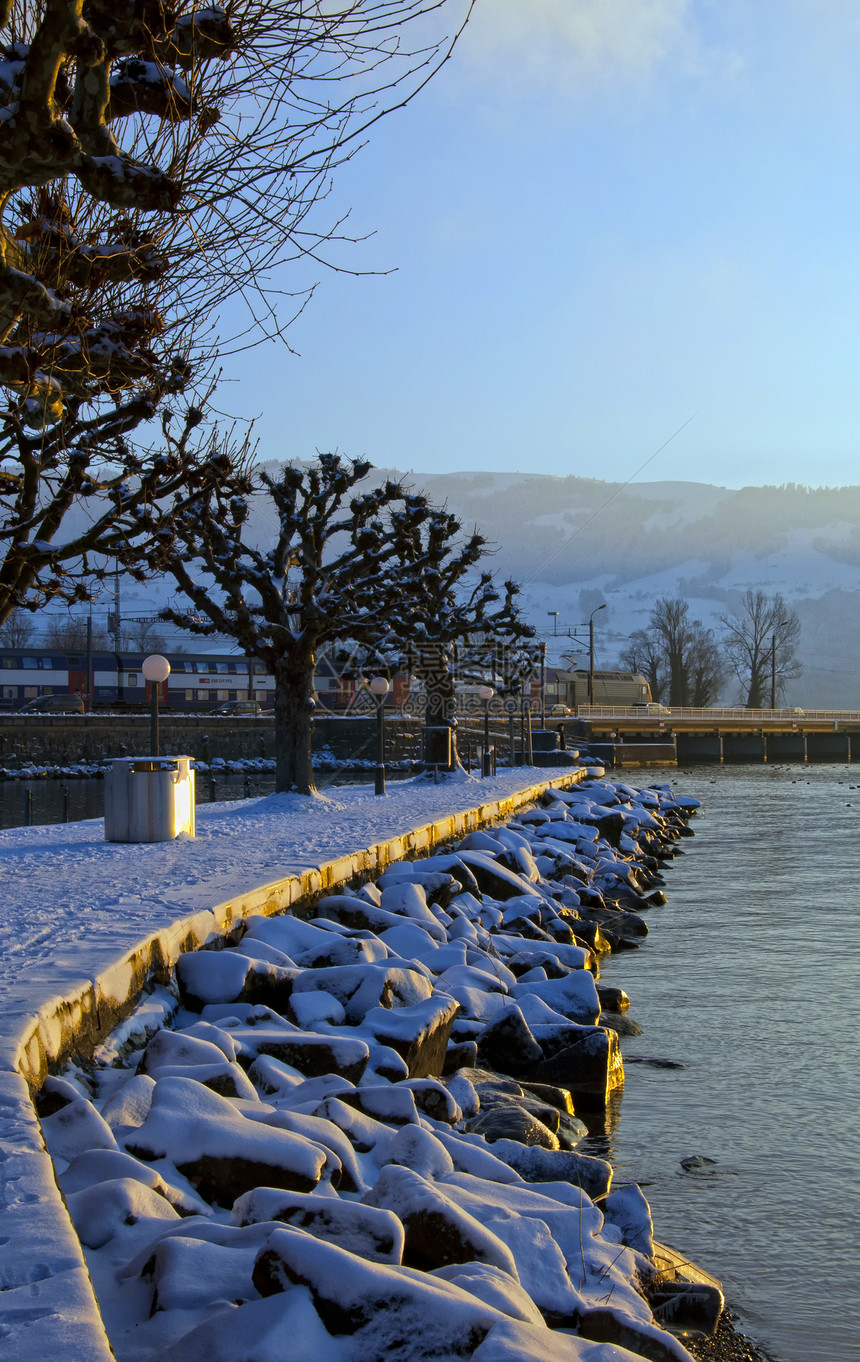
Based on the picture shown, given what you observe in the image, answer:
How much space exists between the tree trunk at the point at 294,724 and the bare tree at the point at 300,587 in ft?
0.05

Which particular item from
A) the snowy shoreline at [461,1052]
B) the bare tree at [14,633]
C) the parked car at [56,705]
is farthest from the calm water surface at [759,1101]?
the bare tree at [14,633]

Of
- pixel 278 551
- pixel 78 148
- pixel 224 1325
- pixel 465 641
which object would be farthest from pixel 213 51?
pixel 465 641

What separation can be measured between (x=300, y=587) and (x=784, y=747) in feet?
208

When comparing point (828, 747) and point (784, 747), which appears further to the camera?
point (828, 747)

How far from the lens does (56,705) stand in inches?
2307

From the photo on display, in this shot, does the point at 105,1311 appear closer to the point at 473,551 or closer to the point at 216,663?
the point at 473,551

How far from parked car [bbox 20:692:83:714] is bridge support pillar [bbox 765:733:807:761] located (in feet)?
140

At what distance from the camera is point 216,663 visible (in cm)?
7200

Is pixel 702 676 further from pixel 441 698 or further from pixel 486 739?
pixel 441 698

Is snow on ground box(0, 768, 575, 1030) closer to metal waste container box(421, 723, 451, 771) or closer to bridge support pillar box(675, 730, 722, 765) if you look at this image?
metal waste container box(421, 723, 451, 771)

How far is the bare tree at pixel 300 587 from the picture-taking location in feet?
56.9

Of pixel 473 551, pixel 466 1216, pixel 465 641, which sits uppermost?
pixel 473 551

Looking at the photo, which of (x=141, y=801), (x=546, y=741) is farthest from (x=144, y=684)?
(x=141, y=801)

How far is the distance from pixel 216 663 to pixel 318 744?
70.7ft
